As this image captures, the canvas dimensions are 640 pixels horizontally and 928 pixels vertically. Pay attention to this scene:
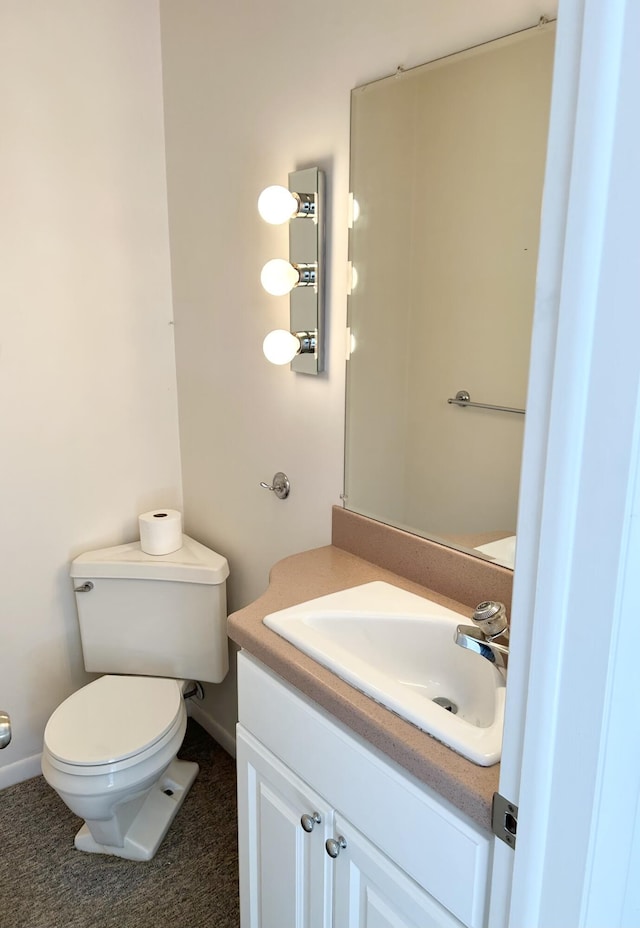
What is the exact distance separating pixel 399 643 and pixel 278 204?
1026mm

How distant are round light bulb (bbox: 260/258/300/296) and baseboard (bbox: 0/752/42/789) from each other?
171cm

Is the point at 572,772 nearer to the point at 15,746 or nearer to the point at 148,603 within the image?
the point at 148,603

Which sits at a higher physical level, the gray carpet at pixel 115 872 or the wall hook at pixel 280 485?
the wall hook at pixel 280 485

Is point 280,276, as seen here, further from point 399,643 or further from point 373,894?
point 373,894

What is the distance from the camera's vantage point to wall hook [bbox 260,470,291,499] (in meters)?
1.93

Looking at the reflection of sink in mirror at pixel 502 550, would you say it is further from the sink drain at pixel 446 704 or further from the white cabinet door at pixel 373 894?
the white cabinet door at pixel 373 894

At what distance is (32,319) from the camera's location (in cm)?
205

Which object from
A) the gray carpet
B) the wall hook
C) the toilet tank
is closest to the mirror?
the wall hook

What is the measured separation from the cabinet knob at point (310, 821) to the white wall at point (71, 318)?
1.34 meters

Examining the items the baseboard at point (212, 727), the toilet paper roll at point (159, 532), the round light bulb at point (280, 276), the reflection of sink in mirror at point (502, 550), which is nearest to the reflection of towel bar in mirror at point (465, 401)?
the reflection of sink in mirror at point (502, 550)

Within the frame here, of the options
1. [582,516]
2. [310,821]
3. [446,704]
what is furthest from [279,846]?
[582,516]

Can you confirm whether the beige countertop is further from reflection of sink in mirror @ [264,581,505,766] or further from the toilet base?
the toilet base

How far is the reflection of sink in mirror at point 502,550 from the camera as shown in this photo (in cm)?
138

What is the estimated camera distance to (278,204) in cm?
165
